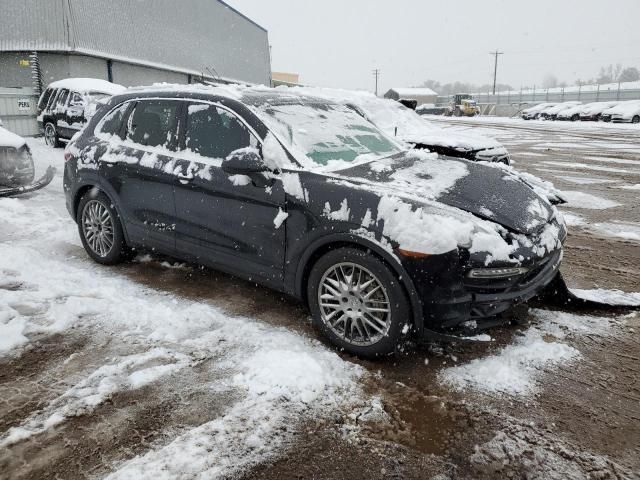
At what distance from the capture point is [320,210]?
323 centimetres

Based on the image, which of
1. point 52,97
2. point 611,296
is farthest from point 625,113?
point 611,296

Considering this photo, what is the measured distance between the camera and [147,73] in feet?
81.4

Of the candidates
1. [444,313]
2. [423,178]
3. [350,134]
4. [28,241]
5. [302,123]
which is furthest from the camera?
[28,241]

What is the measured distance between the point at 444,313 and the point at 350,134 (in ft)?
6.41

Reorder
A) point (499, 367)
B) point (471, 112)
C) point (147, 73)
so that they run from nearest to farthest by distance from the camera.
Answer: point (499, 367) → point (147, 73) → point (471, 112)

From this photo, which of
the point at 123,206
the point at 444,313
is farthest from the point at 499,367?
the point at 123,206

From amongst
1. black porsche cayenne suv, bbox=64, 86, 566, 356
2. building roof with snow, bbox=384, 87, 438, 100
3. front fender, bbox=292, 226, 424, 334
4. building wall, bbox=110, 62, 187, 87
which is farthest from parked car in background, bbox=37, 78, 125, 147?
building roof with snow, bbox=384, 87, 438, 100

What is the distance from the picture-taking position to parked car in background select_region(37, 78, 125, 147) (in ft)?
42.3

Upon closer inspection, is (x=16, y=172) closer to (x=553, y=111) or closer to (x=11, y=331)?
(x=11, y=331)

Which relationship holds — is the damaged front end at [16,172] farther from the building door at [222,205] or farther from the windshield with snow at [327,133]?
the windshield with snow at [327,133]

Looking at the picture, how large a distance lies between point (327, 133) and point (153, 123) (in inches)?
64.5

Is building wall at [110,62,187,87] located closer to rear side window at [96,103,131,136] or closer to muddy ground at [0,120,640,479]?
rear side window at [96,103,131,136]

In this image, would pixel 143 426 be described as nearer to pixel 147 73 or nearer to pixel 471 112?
pixel 147 73

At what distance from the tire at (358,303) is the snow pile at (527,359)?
475mm
